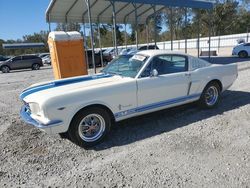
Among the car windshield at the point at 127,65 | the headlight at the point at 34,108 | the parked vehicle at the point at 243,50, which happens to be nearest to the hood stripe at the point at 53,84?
the car windshield at the point at 127,65

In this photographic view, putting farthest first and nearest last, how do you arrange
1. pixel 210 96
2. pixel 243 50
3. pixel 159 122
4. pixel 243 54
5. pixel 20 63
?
pixel 20 63
pixel 243 54
pixel 243 50
pixel 210 96
pixel 159 122

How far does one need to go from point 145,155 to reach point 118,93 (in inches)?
48.3

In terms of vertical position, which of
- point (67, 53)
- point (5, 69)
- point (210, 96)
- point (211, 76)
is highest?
point (67, 53)

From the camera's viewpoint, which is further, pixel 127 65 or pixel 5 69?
pixel 5 69

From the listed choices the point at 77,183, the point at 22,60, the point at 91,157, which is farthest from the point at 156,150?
the point at 22,60

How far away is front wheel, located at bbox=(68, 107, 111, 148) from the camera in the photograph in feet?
13.7

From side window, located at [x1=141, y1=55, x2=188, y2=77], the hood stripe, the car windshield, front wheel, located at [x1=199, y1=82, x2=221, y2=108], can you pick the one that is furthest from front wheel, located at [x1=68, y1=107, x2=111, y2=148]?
front wheel, located at [x1=199, y1=82, x2=221, y2=108]

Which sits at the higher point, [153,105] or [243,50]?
[153,105]

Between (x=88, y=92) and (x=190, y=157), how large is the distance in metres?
1.98

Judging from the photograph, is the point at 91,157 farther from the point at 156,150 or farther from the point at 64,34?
the point at 64,34

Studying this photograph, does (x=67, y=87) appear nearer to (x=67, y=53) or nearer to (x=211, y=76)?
(x=211, y=76)

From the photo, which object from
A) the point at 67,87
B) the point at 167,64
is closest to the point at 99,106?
the point at 67,87

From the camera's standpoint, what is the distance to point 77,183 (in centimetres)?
326

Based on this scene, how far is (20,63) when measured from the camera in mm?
24594
